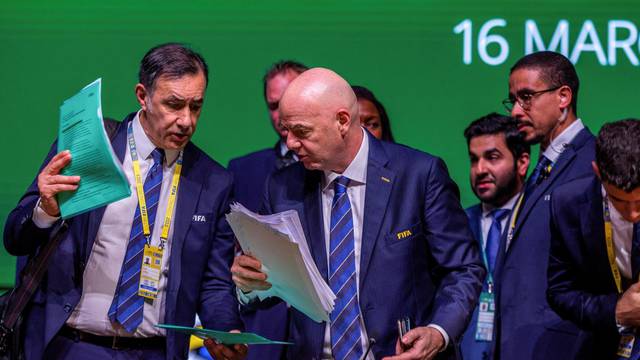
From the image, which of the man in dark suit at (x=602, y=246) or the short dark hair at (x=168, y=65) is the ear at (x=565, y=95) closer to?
the man in dark suit at (x=602, y=246)

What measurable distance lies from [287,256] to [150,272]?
0.66 meters

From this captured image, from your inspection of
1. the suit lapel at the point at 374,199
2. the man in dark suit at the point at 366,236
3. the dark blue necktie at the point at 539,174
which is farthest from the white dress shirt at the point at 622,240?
the dark blue necktie at the point at 539,174

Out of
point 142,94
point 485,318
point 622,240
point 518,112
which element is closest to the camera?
point 622,240

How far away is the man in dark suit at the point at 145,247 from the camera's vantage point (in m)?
3.71

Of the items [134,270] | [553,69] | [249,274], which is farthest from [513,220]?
[134,270]

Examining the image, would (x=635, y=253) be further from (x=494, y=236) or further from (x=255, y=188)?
(x=255, y=188)

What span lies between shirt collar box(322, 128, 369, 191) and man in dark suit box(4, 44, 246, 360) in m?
0.47

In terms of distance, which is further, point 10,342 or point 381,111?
point 381,111

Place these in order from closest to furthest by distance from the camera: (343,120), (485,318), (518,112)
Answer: (343,120) → (518,112) → (485,318)

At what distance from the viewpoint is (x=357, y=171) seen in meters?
3.69

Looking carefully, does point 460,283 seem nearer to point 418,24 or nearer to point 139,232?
point 139,232

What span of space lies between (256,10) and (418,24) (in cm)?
94

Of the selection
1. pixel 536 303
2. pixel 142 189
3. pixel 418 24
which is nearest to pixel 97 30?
pixel 418 24

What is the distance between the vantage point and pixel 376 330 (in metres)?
3.49
